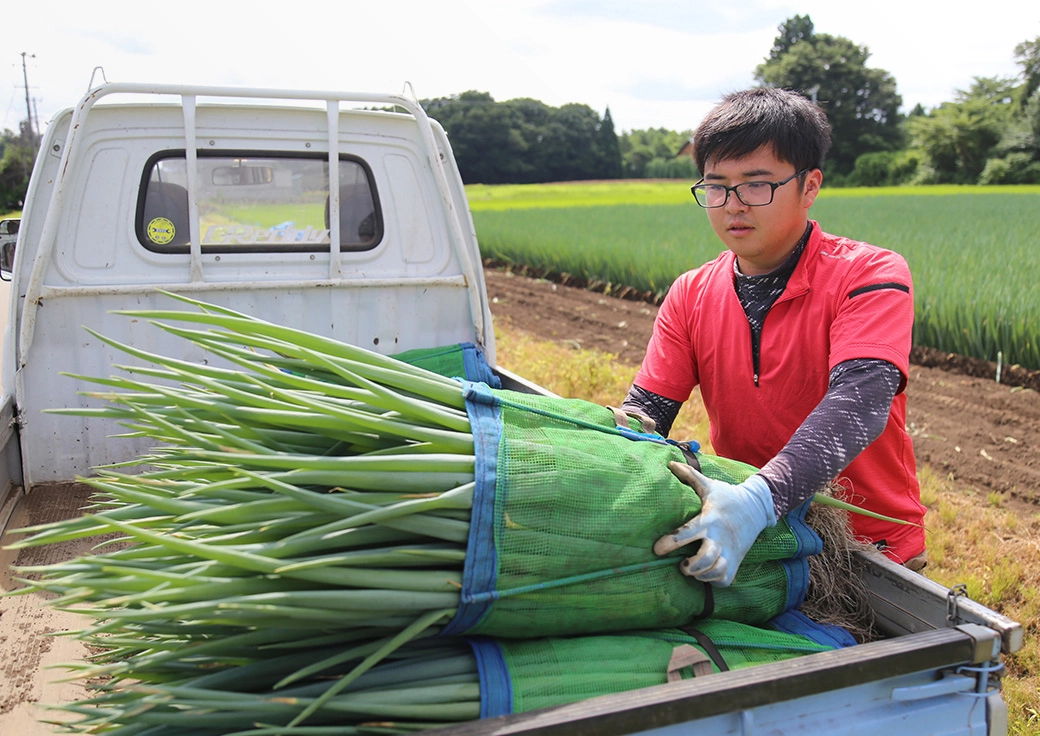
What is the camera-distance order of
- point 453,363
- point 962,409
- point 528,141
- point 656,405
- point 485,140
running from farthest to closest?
point 528,141, point 485,140, point 962,409, point 453,363, point 656,405

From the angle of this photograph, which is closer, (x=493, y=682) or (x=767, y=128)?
(x=493, y=682)

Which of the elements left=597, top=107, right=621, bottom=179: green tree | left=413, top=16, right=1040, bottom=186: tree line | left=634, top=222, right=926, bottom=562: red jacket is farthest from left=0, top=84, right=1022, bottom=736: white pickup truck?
left=597, top=107, right=621, bottom=179: green tree

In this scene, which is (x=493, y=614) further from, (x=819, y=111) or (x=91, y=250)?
(x=91, y=250)

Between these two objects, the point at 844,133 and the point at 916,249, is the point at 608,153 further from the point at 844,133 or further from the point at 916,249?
the point at 916,249

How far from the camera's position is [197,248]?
3066 millimetres

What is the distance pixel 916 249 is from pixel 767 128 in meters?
8.67

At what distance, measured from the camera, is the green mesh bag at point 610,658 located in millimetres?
1210

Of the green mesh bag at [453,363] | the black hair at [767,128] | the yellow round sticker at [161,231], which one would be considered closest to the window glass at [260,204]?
the yellow round sticker at [161,231]

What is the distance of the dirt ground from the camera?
187 inches

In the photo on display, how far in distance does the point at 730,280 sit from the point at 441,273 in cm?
157

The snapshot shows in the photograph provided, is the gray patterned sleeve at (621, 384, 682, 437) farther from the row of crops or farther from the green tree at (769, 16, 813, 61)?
the green tree at (769, 16, 813, 61)

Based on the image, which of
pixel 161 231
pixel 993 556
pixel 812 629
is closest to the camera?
pixel 812 629

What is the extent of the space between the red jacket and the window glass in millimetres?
1688

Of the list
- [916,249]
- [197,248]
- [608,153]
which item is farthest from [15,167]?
[197,248]
